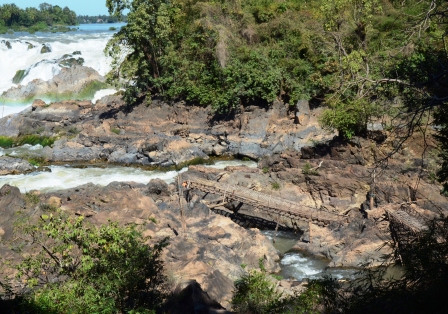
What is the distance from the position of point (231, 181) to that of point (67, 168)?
939cm

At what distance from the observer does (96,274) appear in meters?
7.48

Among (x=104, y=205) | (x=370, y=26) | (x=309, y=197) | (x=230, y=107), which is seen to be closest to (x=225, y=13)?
(x=230, y=107)

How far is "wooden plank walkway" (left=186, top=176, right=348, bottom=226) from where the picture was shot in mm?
15312

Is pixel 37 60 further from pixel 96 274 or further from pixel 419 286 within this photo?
pixel 419 286

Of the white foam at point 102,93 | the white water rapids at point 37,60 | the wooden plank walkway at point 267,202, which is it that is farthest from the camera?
the white water rapids at point 37,60

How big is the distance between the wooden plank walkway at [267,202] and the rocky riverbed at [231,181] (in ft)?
1.16

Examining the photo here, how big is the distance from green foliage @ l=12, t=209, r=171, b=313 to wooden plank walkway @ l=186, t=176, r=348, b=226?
808 cm

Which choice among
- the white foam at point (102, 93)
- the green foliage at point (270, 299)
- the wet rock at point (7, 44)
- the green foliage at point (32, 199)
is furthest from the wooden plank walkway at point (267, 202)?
the wet rock at point (7, 44)

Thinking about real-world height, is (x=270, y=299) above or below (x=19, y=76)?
above

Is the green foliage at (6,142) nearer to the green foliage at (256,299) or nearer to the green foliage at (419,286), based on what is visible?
the green foliage at (256,299)

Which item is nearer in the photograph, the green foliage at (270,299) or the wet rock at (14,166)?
the green foliage at (270,299)

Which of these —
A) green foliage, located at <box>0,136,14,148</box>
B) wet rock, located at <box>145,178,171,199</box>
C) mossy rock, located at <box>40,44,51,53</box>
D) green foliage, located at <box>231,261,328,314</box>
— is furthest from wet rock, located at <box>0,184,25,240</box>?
mossy rock, located at <box>40,44,51,53</box>

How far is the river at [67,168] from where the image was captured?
14.2 metres

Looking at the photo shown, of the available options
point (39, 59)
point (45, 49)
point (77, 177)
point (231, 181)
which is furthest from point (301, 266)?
point (45, 49)
